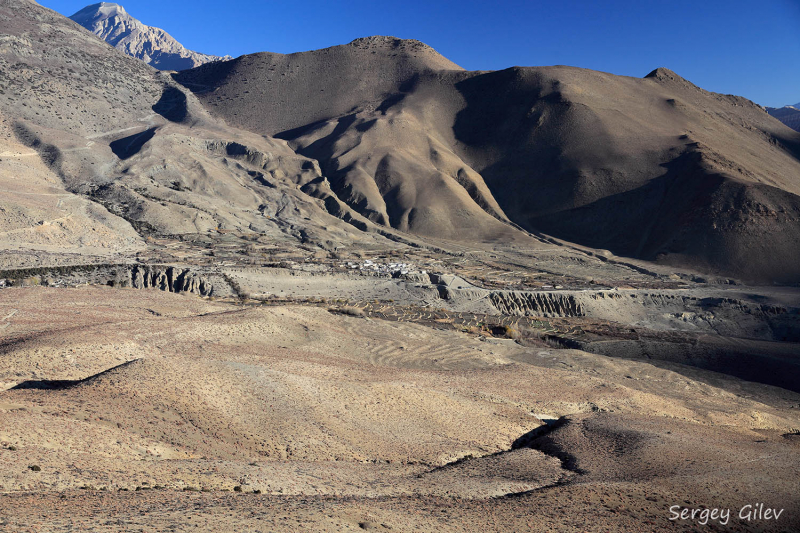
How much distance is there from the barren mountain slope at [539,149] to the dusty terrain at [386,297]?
0.65m

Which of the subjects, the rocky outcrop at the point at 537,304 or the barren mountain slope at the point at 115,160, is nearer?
the rocky outcrop at the point at 537,304

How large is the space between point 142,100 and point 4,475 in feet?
388

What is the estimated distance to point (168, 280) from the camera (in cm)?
4191

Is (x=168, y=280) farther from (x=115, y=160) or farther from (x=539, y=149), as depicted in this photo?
(x=539, y=149)

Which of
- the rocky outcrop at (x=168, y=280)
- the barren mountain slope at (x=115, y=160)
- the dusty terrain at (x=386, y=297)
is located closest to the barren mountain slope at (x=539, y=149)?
the dusty terrain at (x=386, y=297)

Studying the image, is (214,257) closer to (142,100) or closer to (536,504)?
(536,504)

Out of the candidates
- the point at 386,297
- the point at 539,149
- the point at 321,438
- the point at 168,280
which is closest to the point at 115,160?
the point at 168,280

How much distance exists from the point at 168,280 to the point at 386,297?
1755cm

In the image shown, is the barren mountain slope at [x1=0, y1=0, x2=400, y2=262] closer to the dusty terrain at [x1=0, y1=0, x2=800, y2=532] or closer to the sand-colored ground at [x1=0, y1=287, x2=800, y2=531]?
the dusty terrain at [x1=0, y1=0, x2=800, y2=532]

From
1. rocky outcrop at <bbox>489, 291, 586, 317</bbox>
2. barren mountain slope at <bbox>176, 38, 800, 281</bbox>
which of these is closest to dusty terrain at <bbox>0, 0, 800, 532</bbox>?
rocky outcrop at <bbox>489, 291, 586, 317</bbox>

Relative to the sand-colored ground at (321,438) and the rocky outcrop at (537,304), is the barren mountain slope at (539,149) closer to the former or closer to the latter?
the rocky outcrop at (537,304)

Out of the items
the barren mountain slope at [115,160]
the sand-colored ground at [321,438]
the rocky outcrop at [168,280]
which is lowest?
the sand-colored ground at [321,438]

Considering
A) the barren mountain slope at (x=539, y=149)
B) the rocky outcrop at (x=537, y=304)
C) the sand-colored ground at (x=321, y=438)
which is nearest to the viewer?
the sand-colored ground at (x=321, y=438)

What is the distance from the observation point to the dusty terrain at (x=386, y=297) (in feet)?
38.5
